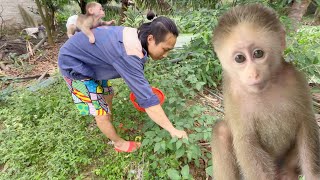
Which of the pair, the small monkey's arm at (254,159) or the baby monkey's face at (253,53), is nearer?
the baby monkey's face at (253,53)

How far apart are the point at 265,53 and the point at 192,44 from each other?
122 inches

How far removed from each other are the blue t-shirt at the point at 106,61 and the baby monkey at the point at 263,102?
0.84 m

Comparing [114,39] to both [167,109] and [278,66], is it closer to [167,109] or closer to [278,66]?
[167,109]

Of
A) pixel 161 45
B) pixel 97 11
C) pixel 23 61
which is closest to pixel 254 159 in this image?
pixel 161 45

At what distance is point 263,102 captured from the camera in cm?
197

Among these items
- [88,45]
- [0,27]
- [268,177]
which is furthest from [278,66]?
[0,27]

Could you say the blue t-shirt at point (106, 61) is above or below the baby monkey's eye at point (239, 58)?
below

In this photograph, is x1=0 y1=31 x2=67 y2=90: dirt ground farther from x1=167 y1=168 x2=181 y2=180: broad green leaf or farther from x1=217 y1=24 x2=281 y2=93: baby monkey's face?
x1=217 y1=24 x2=281 y2=93: baby monkey's face

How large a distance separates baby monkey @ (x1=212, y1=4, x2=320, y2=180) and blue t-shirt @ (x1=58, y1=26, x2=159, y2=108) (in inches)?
33.0

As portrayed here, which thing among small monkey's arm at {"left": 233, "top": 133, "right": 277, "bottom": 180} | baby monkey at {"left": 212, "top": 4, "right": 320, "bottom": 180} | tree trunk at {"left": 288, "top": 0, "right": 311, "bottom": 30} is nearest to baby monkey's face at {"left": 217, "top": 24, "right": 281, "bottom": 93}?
baby monkey at {"left": 212, "top": 4, "right": 320, "bottom": 180}

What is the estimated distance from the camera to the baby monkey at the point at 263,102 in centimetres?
177

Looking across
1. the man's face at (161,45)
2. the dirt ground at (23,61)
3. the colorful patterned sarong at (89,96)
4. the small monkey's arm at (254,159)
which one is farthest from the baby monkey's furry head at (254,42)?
the dirt ground at (23,61)

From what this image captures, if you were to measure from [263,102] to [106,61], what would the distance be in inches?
62.5

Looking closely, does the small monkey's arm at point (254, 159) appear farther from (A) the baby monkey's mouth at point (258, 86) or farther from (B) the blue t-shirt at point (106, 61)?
(B) the blue t-shirt at point (106, 61)
